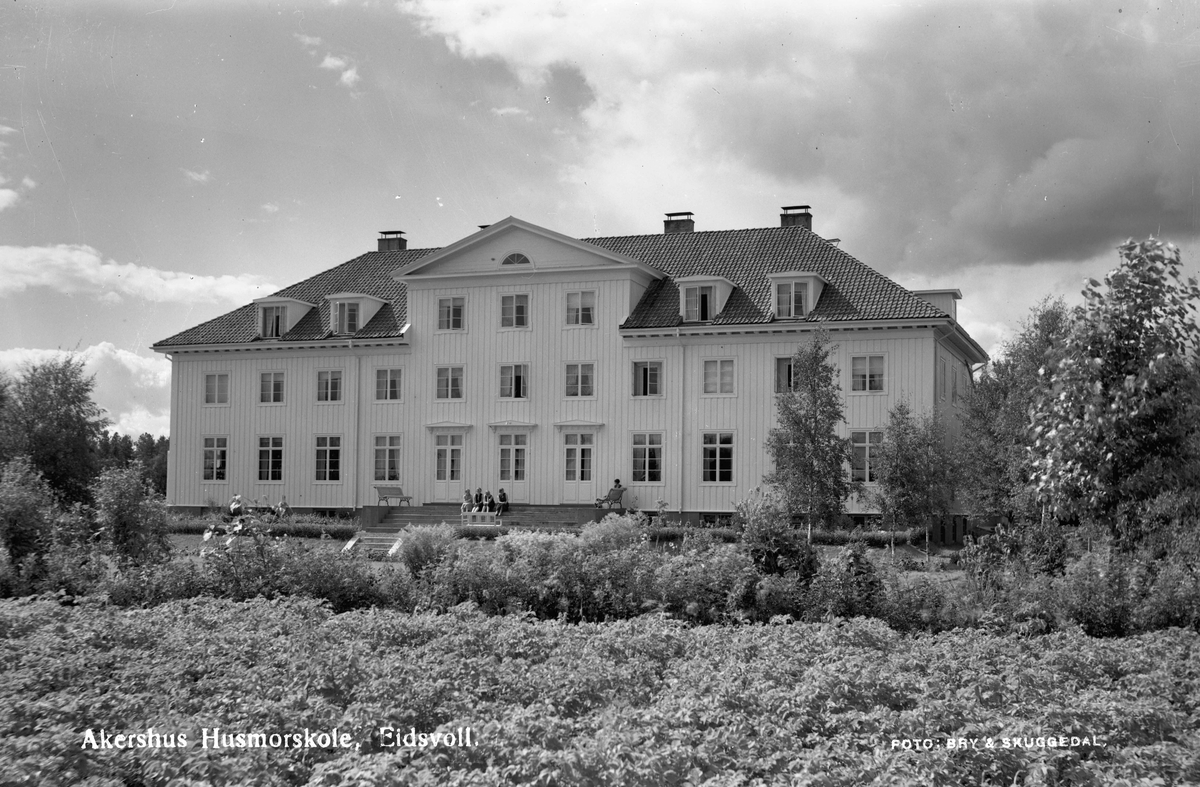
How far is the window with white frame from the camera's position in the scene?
Answer: 40875mm

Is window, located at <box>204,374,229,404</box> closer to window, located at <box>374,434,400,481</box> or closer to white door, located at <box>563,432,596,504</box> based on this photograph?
window, located at <box>374,434,400,481</box>

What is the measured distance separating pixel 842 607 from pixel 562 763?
7907mm

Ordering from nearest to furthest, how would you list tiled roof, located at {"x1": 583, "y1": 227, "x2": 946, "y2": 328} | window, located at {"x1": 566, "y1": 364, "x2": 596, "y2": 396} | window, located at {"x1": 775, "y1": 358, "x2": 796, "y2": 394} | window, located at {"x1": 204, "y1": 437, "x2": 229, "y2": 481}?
tiled roof, located at {"x1": 583, "y1": 227, "x2": 946, "y2": 328}, window, located at {"x1": 775, "y1": 358, "x2": 796, "y2": 394}, window, located at {"x1": 566, "y1": 364, "x2": 596, "y2": 396}, window, located at {"x1": 204, "y1": 437, "x2": 229, "y2": 481}

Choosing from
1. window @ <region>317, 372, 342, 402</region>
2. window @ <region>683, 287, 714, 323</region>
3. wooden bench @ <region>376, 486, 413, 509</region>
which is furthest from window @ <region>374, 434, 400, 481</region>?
window @ <region>683, 287, 714, 323</region>

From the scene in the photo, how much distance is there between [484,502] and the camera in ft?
120

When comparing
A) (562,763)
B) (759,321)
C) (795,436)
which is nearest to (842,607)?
(562,763)

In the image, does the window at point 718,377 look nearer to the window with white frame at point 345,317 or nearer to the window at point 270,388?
the window with white frame at point 345,317

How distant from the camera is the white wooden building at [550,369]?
35.6m

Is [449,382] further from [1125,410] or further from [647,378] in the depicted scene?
[1125,410]

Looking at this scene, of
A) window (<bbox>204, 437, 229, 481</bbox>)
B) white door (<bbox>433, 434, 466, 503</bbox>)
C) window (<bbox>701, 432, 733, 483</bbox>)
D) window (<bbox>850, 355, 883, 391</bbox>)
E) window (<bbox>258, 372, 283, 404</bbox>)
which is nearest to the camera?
window (<bbox>850, 355, 883, 391</bbox>)

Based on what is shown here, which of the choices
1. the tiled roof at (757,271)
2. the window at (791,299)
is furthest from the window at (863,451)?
the window at (791,299)

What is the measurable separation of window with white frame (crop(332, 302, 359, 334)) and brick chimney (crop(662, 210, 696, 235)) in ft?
39.3

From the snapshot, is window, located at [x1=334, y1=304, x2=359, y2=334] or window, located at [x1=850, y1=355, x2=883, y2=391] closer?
window, located at [x1=850, y1=355, x2=883, y2=391]

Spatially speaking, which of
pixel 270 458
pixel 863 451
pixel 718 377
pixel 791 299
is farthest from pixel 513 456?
pixel 863 451
